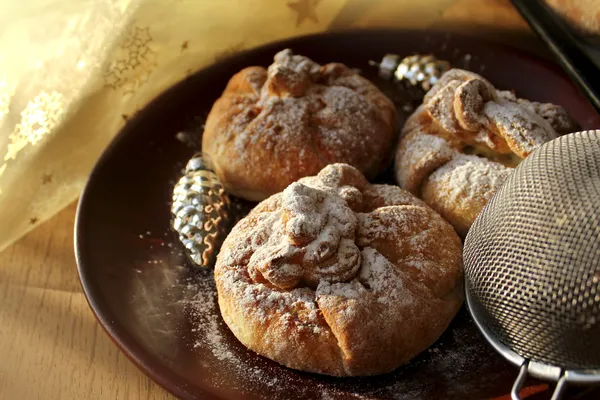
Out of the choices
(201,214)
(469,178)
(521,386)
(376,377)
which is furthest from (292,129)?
(521,386)

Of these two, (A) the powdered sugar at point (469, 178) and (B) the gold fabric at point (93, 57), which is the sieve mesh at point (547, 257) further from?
(B) the gold fabric at point (93, 57)

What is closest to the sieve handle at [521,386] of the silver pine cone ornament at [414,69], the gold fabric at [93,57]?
the silver pine cone ornament at [414,69]

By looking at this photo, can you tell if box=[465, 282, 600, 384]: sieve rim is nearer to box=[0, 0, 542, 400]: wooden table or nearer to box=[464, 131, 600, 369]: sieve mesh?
box=[464, 131, 600, 369]: sieve mesh

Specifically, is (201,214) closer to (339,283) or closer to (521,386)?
(339,283)

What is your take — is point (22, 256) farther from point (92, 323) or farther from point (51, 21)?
point (51, 21)

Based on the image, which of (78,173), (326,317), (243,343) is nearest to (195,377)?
(243,343)

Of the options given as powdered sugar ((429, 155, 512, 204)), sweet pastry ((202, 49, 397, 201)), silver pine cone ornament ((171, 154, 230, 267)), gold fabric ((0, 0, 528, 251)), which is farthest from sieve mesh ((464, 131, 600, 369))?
gold fabric ((0, 0, 528, 251))
